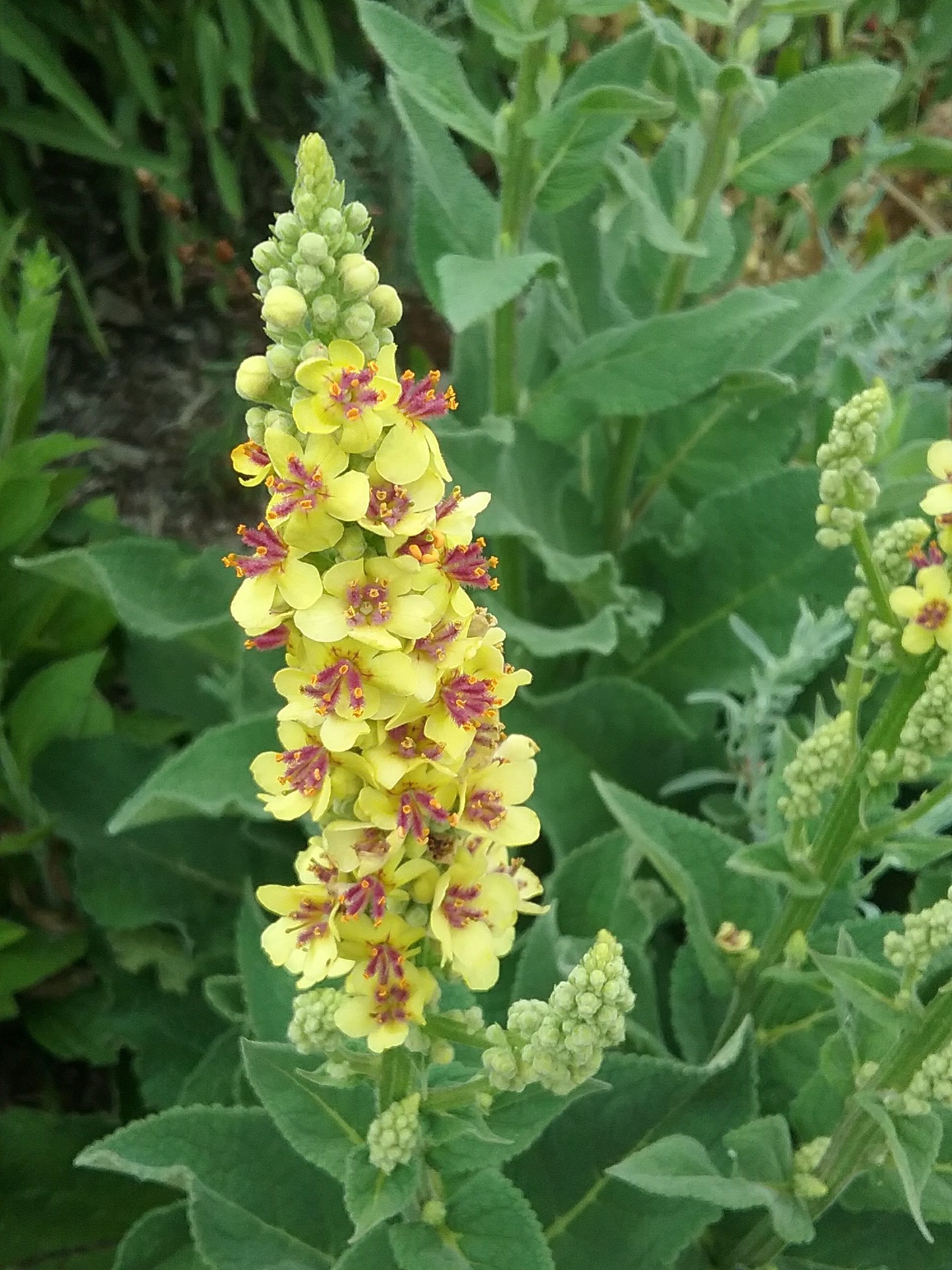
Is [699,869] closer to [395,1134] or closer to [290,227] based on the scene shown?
[395,1134]

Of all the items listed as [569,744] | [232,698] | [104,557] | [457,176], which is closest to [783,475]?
[569,744]

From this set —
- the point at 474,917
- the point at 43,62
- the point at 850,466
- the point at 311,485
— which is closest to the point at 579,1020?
the point at 474,917

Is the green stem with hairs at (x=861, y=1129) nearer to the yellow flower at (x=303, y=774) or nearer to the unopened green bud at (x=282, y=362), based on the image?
the yellow flower at (x=303, y=774)

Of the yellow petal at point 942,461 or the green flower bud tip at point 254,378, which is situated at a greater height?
the green flower bud tip at point 254,378

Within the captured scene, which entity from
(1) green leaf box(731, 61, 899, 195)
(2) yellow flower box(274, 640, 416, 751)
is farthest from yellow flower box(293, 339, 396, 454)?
(1) green leaf box(731, 61, 899, 195)

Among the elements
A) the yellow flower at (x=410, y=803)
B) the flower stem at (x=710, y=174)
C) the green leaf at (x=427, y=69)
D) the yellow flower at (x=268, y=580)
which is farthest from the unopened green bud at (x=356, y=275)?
the flower stem at (x=710, y=174)
